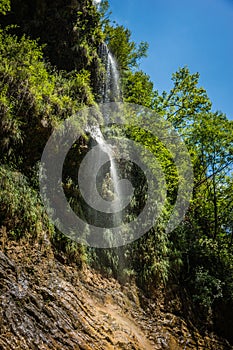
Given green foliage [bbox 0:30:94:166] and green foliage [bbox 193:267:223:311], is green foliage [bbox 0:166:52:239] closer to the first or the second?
green foliage [bbox 0:30:94:166]

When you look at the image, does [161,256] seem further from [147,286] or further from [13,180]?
[13,180]

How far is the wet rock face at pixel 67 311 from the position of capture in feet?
16.1

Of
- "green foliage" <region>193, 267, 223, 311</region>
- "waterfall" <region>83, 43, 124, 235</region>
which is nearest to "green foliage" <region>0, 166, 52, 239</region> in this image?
"waterfall" <region>83, 43, 124, 235</region>

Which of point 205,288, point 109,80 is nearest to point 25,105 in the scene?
point 109,80

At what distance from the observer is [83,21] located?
1188 cm

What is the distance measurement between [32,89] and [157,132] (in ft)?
18.5

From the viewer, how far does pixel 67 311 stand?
5.72 m

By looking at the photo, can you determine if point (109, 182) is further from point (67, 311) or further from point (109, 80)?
point (109, 80)

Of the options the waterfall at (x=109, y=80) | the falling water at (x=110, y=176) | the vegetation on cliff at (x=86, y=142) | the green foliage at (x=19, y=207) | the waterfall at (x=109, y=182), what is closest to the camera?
the green foliage at (x=19, y=207)

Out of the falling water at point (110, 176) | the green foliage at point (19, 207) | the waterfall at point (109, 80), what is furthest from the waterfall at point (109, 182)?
the green foliage at point (19, 207)

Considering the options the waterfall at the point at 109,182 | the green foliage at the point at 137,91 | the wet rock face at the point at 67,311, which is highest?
the green foliage at the point at 137,91

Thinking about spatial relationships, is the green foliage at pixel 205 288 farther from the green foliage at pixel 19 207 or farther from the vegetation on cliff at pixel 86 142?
the green foliage at pixel 19 207

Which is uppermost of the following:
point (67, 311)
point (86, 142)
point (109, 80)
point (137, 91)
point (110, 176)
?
point (109, 80)

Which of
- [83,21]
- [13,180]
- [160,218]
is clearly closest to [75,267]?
[13,180]
